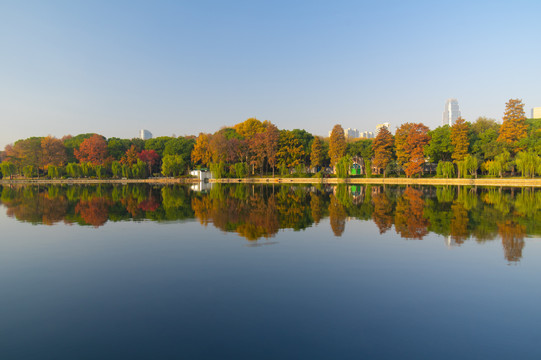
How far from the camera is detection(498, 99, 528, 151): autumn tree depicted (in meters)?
55.4

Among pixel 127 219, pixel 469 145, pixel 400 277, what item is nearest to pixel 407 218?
pixel 400 277

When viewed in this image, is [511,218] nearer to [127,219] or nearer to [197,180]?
[127,219]

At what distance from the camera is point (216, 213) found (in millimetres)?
21688

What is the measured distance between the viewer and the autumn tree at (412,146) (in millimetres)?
59125

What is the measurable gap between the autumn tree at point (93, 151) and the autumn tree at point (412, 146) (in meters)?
76.5

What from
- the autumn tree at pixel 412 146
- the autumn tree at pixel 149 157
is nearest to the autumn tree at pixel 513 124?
the autumn tree at pixel 412 146

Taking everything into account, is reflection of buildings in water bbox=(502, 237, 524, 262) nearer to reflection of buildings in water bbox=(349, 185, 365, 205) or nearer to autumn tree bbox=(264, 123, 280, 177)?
reflection of buildings in water bbox=(349, 185, 365, 205)

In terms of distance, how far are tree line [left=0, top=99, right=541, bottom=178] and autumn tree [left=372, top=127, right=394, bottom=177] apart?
0.7 inches

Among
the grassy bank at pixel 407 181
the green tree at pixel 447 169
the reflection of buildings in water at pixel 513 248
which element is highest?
the green tree at pixel 447 169

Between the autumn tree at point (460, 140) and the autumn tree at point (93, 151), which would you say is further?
the autumn tree at point (93, 151)

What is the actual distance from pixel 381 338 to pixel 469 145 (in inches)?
2569

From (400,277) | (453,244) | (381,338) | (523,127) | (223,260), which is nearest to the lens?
(381,338)

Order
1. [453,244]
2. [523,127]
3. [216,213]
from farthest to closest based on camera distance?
[523,127] → [216,213] → [453,244]

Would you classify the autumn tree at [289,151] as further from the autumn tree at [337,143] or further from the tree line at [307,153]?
the autumn tree at [337,143]
